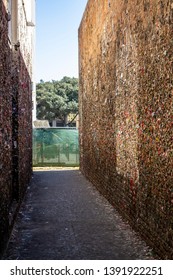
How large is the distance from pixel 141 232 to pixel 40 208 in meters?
3.19

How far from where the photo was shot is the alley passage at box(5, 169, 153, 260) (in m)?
5.43

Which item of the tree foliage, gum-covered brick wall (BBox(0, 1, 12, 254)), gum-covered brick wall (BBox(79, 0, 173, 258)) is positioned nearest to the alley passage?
gum-covered brick wall (BBox(79, 0, 173, 258))

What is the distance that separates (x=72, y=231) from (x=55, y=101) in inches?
1724

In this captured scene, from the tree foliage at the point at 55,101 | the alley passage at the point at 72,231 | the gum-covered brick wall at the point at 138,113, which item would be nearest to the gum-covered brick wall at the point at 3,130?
the alley passage at the point at 72,231

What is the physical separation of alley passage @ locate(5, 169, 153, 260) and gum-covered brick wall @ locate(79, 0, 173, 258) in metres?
0.24

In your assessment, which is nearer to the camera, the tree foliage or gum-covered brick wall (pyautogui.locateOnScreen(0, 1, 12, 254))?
gum-covered brick wall (pyautogui.locateOnScreen(0, 1, 12, 254))

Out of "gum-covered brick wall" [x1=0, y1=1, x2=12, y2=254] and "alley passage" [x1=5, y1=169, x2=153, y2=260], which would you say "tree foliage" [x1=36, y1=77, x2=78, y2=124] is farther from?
"gum-covered brick wall" [x1=0, y1=1, x2=12, y2=254]

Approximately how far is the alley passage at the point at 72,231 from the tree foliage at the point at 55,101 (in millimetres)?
39569

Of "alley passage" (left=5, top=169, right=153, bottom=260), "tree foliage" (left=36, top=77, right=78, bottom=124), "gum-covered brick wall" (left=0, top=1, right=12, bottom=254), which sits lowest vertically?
"alley passage" (left=5, top=169, right=153, bottom=260)

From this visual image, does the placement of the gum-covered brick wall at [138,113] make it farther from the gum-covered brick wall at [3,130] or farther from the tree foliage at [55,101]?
the tree foliage at [55,101]

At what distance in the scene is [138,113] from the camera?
6.09 metres

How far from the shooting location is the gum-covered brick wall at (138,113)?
4.77m

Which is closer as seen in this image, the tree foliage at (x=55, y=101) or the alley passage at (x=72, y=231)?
the alley passage at (x=72, y=231)

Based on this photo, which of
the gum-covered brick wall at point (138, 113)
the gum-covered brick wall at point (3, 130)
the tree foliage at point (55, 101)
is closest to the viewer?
the gum-covered brick wall at point (138, 113)
